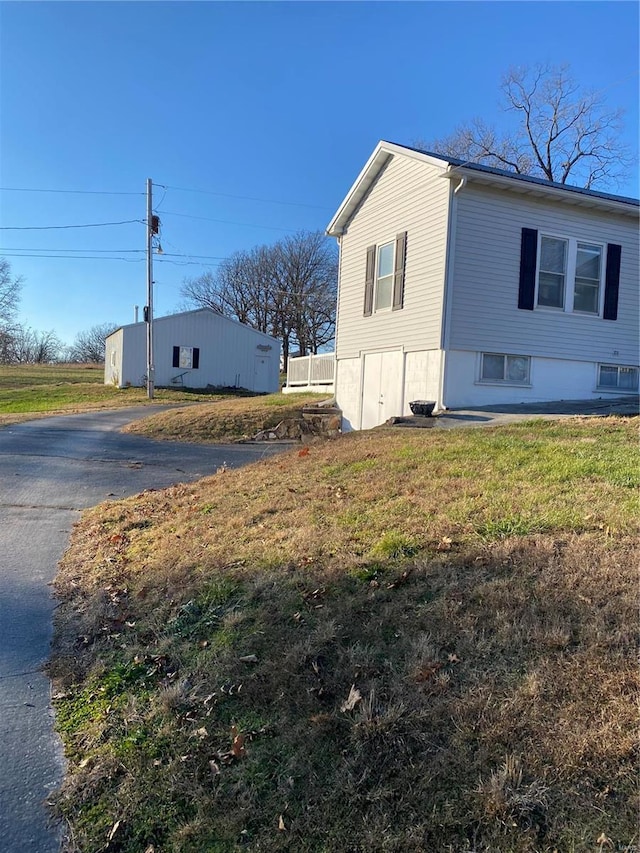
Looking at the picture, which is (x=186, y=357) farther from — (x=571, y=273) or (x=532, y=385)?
(x=571, y=273)

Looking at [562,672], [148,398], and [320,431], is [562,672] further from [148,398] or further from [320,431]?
[148,398]

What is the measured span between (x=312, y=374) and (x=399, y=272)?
8.68 metres

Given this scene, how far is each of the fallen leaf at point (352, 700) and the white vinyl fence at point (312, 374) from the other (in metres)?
16.5

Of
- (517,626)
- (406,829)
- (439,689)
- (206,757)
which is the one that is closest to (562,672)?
(517,626)

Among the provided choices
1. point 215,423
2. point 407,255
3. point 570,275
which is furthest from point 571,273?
point 215,423

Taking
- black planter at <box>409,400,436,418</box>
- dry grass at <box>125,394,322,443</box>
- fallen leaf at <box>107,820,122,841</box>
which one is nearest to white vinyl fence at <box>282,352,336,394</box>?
dry grass at <box>125,394,322,443</box>

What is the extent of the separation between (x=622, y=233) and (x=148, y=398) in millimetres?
18905

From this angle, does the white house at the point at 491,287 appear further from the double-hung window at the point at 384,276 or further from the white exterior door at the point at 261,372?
the white exterior door at the point at 261,372

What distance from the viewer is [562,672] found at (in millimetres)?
2369

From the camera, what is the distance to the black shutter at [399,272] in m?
12.6

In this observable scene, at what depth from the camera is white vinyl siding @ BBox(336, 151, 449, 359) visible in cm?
1148

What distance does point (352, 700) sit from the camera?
2.44 m

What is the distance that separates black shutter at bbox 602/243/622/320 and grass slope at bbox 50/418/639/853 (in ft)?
30.7

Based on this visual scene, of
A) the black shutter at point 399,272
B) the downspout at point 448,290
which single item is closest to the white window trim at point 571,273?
the downspout at point 448,290
